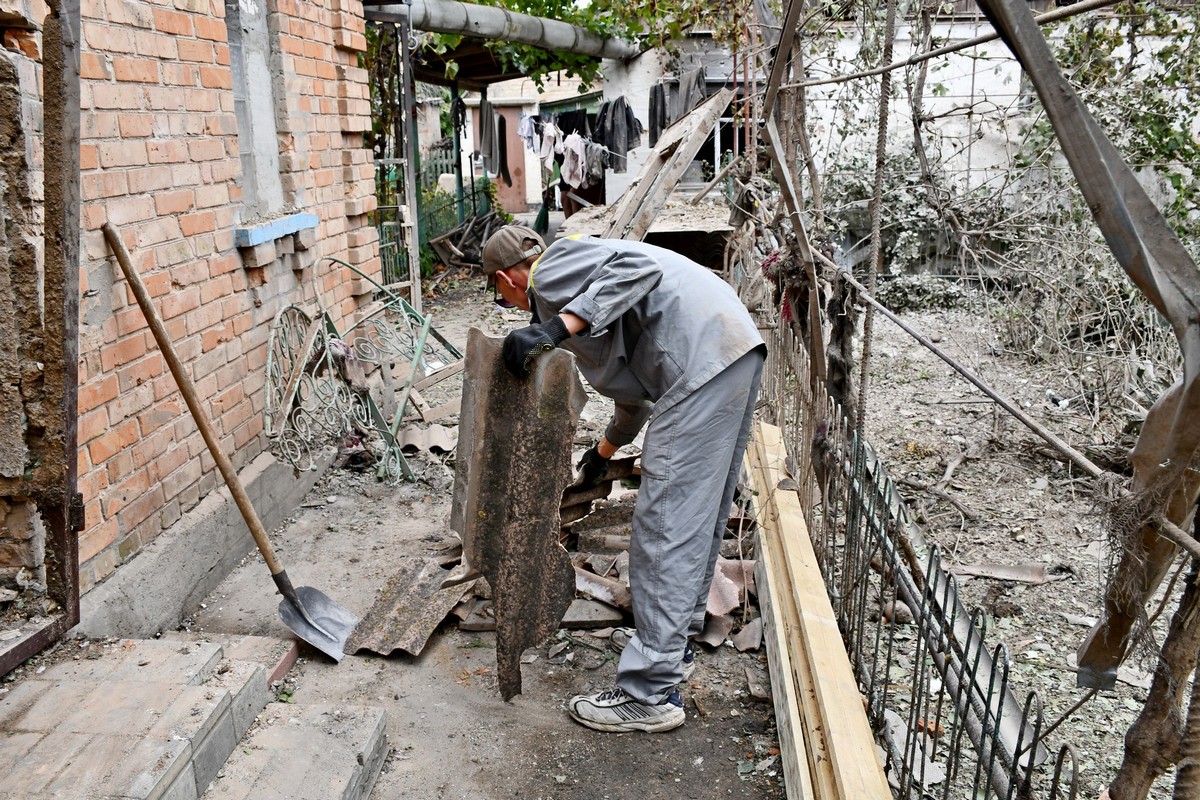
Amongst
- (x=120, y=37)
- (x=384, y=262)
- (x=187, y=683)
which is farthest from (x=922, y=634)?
(x=384, y=262)

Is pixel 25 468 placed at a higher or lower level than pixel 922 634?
higher

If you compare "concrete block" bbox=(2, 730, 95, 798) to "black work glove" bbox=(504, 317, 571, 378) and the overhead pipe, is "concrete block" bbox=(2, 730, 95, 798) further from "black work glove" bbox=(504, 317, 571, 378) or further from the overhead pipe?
the overhead pipe

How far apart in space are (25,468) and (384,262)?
719cm

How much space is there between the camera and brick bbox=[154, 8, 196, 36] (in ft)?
12.8

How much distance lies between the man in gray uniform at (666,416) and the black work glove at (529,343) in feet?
0.53

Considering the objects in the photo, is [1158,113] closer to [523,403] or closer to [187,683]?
[523,403]

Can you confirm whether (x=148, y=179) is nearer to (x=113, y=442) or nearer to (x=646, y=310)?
(x=113, y=442)

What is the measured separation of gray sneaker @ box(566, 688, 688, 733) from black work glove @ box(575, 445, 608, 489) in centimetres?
135

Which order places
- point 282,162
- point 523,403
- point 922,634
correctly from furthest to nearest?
point 282,162, point 523,403, point 922,634

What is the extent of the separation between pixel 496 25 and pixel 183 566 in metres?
9.05

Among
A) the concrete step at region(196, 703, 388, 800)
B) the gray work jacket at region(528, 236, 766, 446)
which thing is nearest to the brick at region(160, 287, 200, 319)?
the gray work jacket at region(528, 236, 766, 446)

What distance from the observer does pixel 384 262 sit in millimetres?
9906

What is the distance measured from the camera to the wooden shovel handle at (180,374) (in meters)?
3.39

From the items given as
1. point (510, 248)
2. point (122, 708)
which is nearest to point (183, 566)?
point (122, 708)
